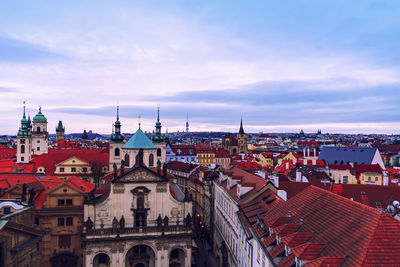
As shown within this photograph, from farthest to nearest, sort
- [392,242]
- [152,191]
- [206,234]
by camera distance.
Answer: [206,234]
[152,191]
[392,242]

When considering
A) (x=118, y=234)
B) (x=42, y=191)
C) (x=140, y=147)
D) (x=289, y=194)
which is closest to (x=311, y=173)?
(x=289, y=194)

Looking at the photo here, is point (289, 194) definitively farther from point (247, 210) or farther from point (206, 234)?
point (206, 234)

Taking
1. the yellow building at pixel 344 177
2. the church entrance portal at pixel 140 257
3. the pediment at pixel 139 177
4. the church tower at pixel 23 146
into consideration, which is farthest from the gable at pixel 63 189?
the church tower at pixel 23 146

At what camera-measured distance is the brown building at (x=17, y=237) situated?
3062 cm

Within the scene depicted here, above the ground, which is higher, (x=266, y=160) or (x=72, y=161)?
(x=72, y=161)

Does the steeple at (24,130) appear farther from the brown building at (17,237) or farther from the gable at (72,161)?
the brown building at (17,237)

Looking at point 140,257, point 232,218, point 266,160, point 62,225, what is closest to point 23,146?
point 62,225

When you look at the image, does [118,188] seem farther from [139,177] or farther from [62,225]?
[62,225]

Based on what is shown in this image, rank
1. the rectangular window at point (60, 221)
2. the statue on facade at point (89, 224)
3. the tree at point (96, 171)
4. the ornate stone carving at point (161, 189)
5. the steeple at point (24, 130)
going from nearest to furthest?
the statue on facade at point (89, 224)
the ornate stone carving at point (161, 189)
the rectangular window at point (60, 221)
the tree at point (96, 171)
the steeple at point (24, 130)

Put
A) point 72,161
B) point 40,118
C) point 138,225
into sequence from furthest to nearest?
point 40,118 < point 72,161 < point 138,225

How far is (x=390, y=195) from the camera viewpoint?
41.4 meters

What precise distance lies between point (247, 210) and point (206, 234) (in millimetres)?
27298

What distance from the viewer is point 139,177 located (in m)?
44.9

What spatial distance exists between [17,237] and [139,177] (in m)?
16.0
